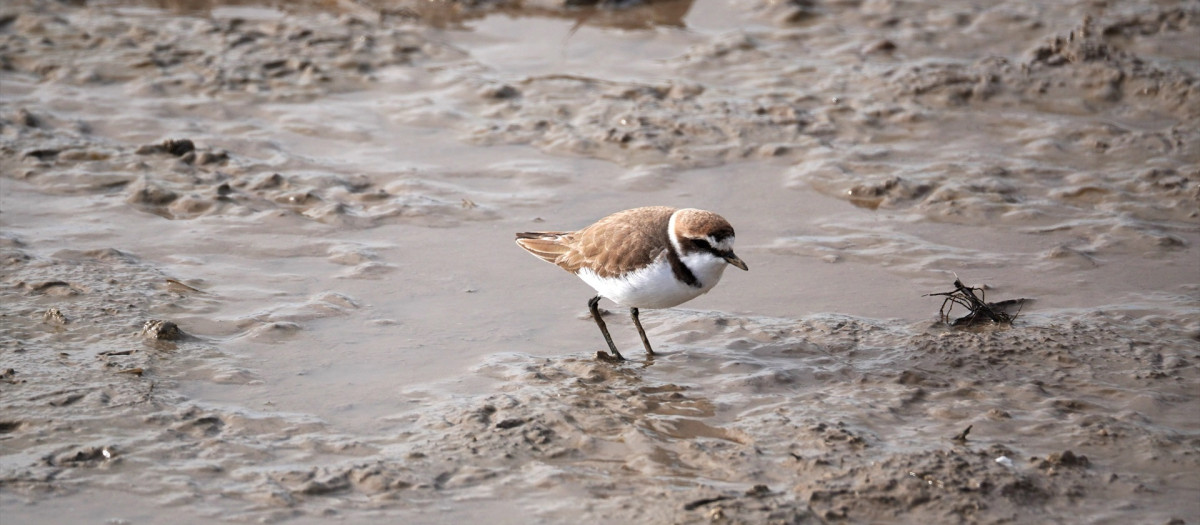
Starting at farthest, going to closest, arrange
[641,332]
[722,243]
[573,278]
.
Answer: [573,278] < [641,332] < [722,243]

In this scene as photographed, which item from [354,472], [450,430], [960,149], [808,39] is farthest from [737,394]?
[808,39]

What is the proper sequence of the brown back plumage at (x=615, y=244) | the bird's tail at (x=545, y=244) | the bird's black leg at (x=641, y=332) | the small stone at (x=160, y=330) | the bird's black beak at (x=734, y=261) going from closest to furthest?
the bird's black beak at (x=734, y=261) < the brown back plumage at (x=615, y=244) < the small stone at (x=160, y=330) < the bird's black leg at (x=641, y=332) < the bird's tail at (x=545, y=244)

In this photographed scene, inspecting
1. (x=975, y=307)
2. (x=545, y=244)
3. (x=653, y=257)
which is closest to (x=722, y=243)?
(x=653, y=257)

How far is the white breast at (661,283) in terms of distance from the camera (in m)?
6.28

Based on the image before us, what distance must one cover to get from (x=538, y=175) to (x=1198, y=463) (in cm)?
515

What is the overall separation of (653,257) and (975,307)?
204cm

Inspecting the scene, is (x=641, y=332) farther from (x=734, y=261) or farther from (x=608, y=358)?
(x=734, y=261)

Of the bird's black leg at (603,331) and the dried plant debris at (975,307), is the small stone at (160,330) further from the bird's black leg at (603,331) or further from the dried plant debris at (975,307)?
the dried plant debris at (975,307)

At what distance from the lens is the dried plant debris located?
6.86 m

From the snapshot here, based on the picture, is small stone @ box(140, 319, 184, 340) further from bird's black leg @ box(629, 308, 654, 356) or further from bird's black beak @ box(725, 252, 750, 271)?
bird's black beak @ box(725, 252, 750, 271)

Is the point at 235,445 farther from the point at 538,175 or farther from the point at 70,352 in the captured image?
the point at 538,175

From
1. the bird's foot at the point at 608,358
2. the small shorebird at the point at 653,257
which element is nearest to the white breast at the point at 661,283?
the small shorebird at the point at 653,257

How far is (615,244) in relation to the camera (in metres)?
6.55

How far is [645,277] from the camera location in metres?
6.32
